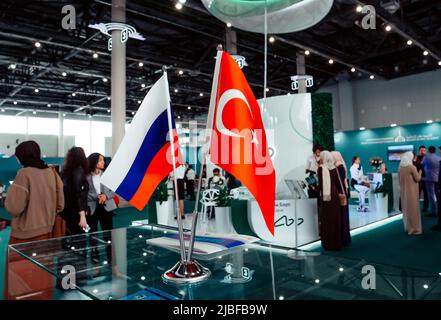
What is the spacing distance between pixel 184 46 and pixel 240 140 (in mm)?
10761

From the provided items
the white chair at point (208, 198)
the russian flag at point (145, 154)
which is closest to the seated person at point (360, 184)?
the white chair at point (208, 198)

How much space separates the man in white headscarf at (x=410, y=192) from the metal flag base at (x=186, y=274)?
509cm

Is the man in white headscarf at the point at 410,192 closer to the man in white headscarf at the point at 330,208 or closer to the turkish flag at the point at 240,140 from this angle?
the man in white headscarf at the point at 330,208

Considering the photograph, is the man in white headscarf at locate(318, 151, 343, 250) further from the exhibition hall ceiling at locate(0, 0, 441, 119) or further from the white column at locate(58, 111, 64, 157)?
the white column at locate(58, 111, 64, 157)

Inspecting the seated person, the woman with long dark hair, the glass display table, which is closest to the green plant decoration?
the seated person

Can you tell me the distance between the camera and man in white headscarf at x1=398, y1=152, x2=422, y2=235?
5328 millimetres

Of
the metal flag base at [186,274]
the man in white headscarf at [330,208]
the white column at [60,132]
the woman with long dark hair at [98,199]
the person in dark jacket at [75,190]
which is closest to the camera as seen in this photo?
the metal flag base at [186,274]

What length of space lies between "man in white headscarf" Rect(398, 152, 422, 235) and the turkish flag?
4951 mm

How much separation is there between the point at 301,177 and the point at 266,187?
4.22 metres

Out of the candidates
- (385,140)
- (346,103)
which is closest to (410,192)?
(385,140)

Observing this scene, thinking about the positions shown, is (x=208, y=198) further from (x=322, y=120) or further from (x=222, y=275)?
(x=222, y=275)

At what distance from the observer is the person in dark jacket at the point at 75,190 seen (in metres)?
2.86

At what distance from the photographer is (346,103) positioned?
578 inches
